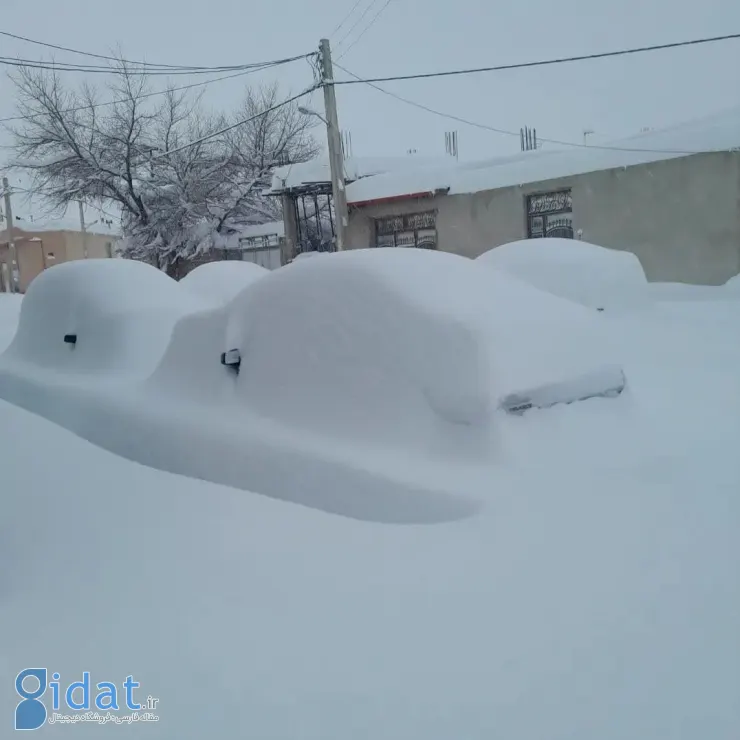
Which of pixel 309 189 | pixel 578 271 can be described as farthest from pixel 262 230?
pixel 578 271

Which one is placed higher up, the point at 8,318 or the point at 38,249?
the point at 38,249

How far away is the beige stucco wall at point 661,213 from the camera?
15.4 meters

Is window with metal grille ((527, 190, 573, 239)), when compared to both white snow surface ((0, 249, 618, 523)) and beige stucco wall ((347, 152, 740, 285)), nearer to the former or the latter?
beige stucco wall ((347, 152, 740, 285))

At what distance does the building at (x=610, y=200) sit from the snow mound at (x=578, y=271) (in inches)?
224

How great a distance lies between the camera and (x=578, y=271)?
10.2 meters

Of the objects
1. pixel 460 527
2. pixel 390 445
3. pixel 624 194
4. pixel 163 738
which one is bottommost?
pixel 163 738

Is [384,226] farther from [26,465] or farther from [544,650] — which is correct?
[544,650]

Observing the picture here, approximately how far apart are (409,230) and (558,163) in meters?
4.79

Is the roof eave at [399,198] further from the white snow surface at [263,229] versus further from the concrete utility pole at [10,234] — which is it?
the concrete utility pole at [10,234]

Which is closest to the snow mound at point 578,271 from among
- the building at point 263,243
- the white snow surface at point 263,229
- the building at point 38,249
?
the building at point 263,243

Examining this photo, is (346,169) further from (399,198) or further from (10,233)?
(10,233)

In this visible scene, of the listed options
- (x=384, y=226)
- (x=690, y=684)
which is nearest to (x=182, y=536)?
(x=690, y=684)

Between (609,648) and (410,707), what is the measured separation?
659 mm

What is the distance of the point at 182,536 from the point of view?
3375 millimetres
